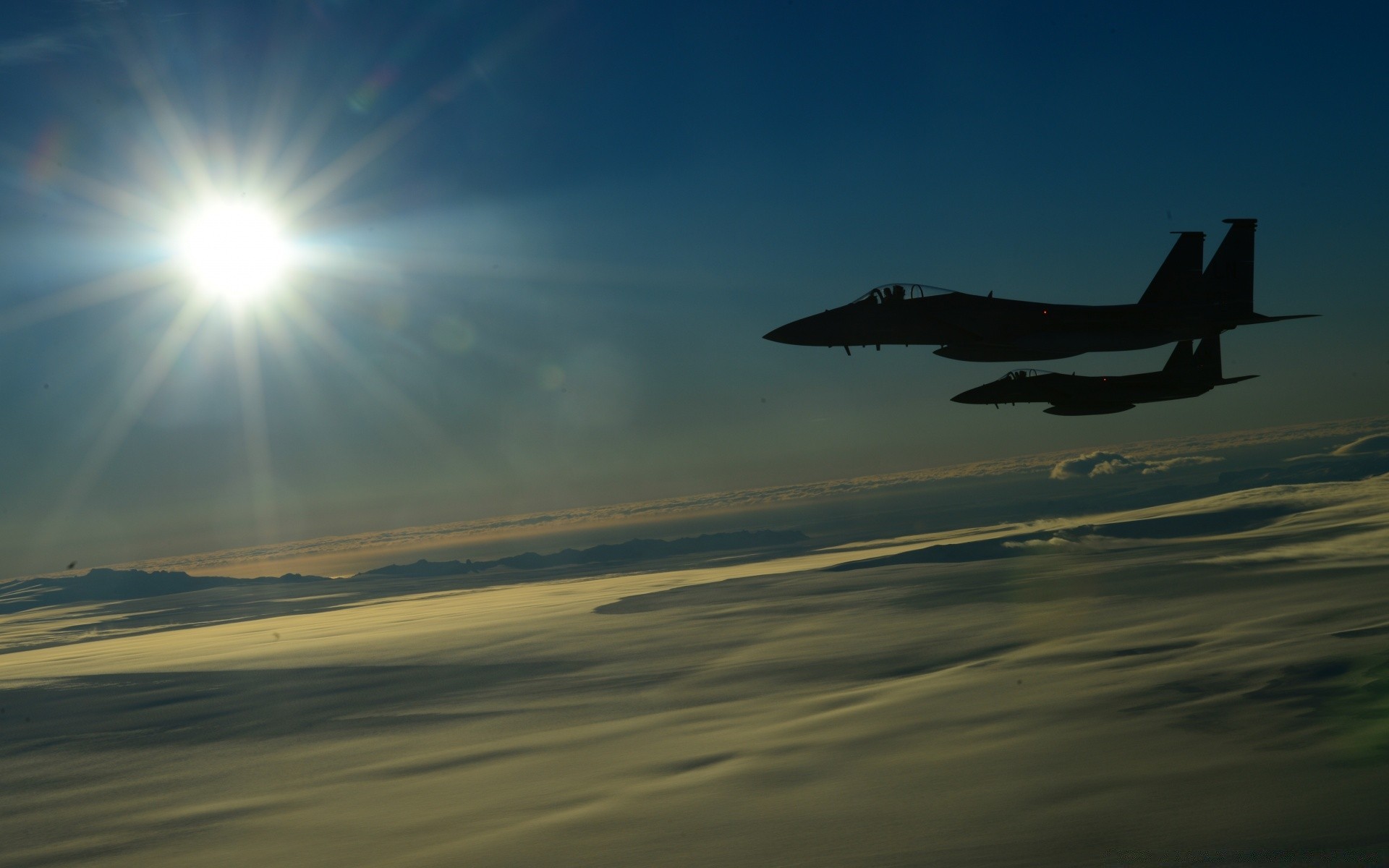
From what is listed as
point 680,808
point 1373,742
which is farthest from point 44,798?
point 1373,742

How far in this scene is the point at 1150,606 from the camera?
406ft

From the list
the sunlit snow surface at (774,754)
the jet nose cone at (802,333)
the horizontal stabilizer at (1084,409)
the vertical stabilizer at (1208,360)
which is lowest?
the sunlit snow surface at (774,754)

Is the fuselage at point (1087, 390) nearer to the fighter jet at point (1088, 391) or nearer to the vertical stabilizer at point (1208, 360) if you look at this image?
the fighter jet at point (1088, 391)

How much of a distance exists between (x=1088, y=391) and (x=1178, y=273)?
680cm

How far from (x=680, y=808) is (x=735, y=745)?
46.3ft

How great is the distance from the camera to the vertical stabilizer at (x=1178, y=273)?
126 ft

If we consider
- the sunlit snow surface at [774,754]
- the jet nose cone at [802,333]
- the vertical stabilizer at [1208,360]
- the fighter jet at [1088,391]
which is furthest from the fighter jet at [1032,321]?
the sunlit snow surface at [774,754]

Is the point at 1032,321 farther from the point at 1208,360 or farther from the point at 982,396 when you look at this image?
the point at 1208,360

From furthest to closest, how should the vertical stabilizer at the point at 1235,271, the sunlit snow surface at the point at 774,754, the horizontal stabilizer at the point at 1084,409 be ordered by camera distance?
the horizontal stabilizer at the point at 1084,409
the vertical stabilizer at the point at 1235,271
the sunlit snow surface at the point at 774,754

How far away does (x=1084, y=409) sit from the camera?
39594mm

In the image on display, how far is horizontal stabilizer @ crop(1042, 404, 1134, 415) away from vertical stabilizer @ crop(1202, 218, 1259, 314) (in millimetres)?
6511

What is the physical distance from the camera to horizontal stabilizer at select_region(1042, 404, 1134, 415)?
3947 cm

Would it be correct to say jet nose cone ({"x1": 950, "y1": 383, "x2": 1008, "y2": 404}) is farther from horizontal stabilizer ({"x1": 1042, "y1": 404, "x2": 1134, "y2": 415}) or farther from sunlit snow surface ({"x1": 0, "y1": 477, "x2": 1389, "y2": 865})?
sunlit snow surface ({"x1": 0, "y1": 477, "x2": 1389, "y2": 865})

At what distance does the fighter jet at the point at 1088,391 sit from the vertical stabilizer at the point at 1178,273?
248 centimetres
